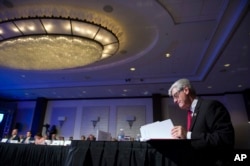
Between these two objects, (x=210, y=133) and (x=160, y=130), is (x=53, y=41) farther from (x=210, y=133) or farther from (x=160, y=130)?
(x=210, y=133)

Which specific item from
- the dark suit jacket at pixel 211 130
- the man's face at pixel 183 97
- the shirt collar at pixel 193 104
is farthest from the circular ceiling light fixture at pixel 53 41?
the dark suit jacket at pixel 211 130

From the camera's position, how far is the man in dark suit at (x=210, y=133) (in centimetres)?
103

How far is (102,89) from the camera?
830 centimetres

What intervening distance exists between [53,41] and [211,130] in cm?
410

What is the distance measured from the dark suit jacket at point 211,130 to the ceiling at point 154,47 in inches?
110

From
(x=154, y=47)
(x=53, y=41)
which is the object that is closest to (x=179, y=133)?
(x=53, y=41)

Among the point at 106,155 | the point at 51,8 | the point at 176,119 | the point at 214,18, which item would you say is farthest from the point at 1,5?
the point at 176,119

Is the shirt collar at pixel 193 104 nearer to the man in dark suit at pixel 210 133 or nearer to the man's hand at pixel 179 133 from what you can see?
the man in dark suit at pixel 210 133

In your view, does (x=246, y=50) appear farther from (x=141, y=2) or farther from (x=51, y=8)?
(x=51, y=8)

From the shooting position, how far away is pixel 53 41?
14.2ft

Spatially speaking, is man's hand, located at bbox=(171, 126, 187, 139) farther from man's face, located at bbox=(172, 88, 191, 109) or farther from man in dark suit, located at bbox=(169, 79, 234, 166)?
man's face, located at bbox=(172, 88, 191, 109)

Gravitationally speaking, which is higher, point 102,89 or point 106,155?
point 102,89

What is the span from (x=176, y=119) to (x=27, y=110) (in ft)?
27.1

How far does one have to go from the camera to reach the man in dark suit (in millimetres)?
1027
